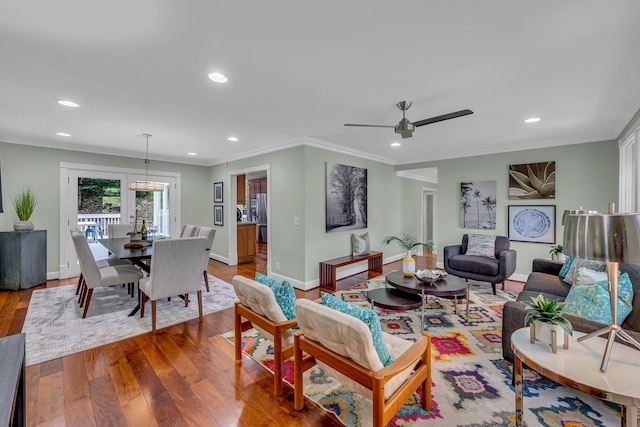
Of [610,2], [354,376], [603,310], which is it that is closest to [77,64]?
[354,376]

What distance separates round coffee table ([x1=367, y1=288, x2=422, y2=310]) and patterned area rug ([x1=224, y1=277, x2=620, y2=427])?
36cm

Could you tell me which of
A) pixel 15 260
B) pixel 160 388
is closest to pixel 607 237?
pixel 160 388

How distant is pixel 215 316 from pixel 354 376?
244 centimetres

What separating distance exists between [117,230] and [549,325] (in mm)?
5948

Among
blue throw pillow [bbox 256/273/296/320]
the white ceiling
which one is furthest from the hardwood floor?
the white ceiling

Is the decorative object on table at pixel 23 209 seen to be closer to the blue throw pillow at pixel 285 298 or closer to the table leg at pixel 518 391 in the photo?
the blue throw pillow at pixel 285 298

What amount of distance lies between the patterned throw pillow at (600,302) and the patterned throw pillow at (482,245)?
2870mm

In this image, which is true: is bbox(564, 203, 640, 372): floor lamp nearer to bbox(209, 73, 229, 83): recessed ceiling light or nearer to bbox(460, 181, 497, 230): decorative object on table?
bbox(209, 73, 229, 83): recessed ceiling light

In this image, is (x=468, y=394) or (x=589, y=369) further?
(x=468, y=394)

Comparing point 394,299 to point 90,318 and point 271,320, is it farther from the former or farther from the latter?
point 90,318

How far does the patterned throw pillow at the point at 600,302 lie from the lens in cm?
180

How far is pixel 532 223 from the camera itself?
4781 mm

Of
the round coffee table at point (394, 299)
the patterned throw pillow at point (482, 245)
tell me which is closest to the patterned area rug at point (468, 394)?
the round coffee table at point (394, 299)

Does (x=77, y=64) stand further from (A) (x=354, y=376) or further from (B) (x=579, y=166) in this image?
(B) (x=579, y=166)
